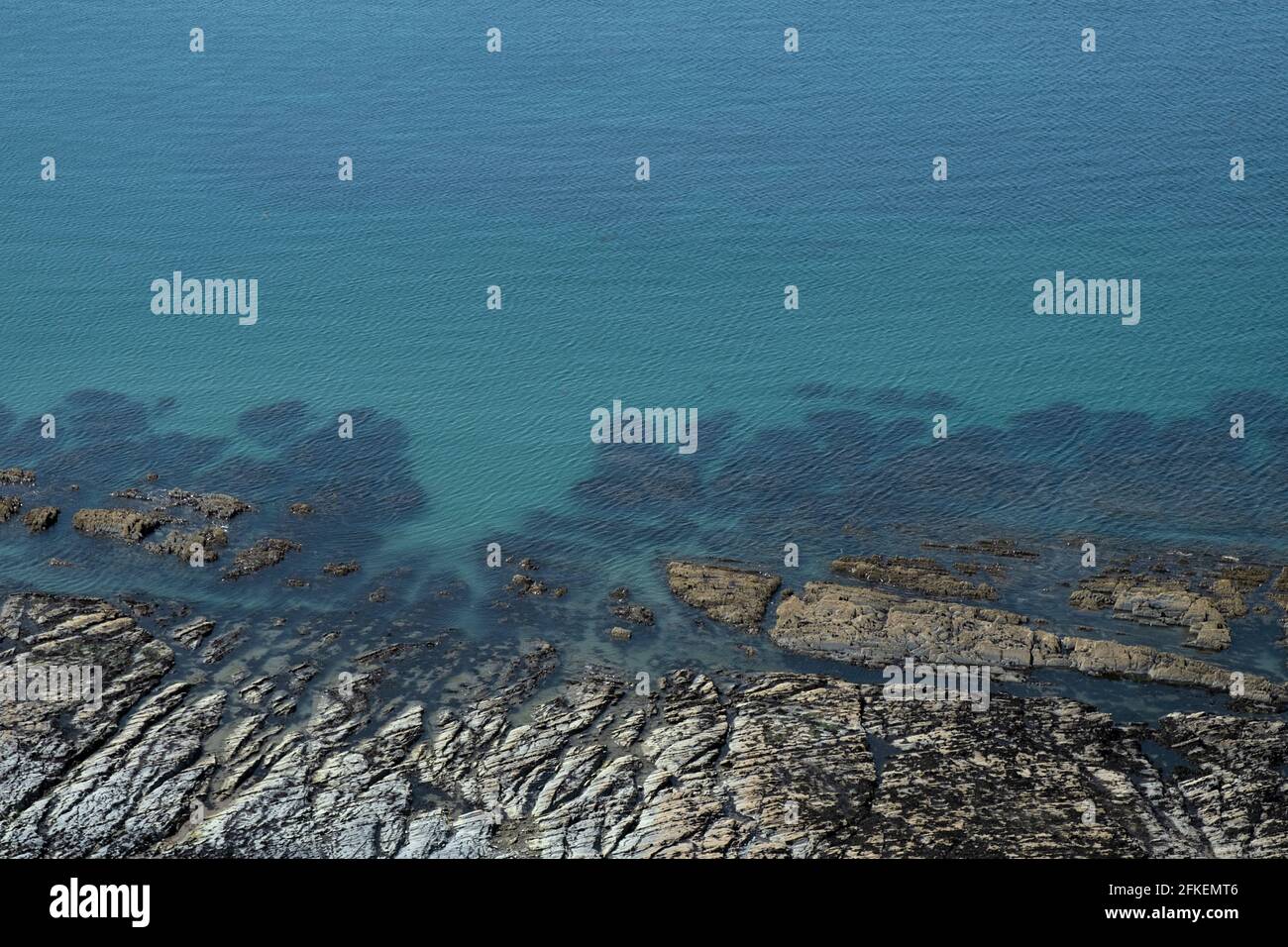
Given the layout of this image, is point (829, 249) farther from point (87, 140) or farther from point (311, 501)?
point (87, 140)

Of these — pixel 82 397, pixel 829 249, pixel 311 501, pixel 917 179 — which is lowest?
pixel 311 501

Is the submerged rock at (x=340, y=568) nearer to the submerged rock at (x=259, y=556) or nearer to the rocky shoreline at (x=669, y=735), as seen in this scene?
the rocky shoreline at (x=669, y=735)

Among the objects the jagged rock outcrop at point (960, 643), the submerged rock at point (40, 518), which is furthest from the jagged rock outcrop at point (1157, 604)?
the submerged rock at point (40, 518)

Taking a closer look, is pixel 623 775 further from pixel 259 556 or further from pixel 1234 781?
pixel 259 556

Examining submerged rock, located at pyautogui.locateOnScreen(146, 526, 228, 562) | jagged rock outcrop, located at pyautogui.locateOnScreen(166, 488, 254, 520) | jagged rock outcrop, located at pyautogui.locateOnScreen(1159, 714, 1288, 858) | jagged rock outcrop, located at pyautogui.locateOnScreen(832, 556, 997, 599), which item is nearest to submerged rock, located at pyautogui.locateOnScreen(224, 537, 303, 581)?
submerged rock, located at pyautogui.locateOnScreen(146, 526, 228, 562)

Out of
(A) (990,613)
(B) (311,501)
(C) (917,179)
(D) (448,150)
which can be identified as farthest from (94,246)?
(A) (990,613)

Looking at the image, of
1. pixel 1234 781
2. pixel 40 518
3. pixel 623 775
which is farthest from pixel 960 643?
pixel 40 518

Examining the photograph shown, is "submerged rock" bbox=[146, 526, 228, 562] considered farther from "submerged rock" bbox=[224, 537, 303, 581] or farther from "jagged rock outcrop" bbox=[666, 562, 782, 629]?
"jagged rock outcrop" bbox=[666, 562, 782, 629]

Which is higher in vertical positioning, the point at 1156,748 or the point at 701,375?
the point at 701,375
